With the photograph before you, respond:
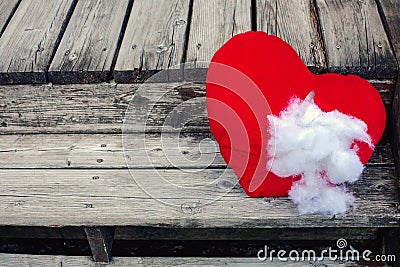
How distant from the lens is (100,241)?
1834 millimetres

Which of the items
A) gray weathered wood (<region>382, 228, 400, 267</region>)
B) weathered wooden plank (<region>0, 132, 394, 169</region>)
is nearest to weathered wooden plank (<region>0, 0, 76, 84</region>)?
weathered wooden plank (<region>0, 132, 394, 169</region>)

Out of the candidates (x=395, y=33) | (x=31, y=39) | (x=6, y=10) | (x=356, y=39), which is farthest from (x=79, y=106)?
(x=395, y=33)

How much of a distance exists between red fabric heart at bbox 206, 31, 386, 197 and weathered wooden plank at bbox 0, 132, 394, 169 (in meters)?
0.15

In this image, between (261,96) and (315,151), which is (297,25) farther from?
(315,151)

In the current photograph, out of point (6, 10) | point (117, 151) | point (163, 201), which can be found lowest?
point (163, 201)

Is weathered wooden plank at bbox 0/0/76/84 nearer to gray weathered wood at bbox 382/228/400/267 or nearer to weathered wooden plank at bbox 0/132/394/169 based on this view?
weathered wooden plank at bbox 0/132/394/169

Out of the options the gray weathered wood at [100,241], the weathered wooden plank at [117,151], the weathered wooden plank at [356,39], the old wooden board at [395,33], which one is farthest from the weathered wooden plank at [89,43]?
the old wooden board at [395,33]

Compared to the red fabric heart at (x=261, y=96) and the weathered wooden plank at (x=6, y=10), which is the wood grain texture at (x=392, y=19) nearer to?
the red fabric heart at (x=261, y=96)

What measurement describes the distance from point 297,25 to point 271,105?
499 millimetres

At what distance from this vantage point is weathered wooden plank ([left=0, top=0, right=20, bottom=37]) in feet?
7.16

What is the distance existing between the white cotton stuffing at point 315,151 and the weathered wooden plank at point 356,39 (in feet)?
0.79

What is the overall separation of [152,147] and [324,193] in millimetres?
596

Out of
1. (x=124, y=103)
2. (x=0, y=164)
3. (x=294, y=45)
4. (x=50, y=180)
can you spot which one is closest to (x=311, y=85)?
(x=294, y=45)

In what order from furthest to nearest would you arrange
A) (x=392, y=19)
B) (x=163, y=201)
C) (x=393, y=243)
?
1. (x=392, y=19)
2. (x=393, y=243)
3. (x=163, y=201)
